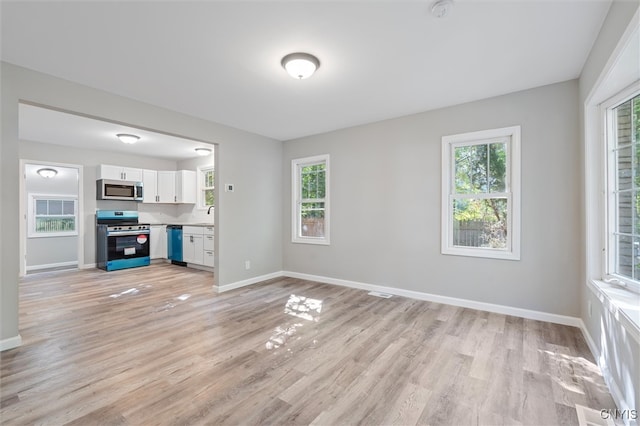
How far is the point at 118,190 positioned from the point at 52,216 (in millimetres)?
1887

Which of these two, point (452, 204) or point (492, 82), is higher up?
point (492, 82)

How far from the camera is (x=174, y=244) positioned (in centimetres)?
653

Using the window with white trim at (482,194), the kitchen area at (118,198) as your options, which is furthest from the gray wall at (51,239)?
the window with white trim at (482,194)

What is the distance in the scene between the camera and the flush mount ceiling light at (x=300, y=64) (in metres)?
2.43

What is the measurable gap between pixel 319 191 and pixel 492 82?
295cm

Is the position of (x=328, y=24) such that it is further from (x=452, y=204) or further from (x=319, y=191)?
(x=319, y=191)

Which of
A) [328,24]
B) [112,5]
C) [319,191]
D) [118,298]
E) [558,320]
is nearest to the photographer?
[112,5]

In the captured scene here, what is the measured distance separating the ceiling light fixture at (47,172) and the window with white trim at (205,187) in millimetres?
3242

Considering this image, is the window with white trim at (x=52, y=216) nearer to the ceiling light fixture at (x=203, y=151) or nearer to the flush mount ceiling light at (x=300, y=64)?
the ceiling light fixture at (x=203, y=151)

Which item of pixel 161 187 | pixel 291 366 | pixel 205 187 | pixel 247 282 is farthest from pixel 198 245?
pixel 291 366

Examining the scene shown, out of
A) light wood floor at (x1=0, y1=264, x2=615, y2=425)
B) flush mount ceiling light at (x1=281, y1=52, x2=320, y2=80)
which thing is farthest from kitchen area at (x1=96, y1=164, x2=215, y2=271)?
flush mount ceiling light at (x1=281, y1=52, x2=320, y2=80)

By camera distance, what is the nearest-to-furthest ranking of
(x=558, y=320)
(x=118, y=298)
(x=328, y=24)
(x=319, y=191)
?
(x=328, y=24)
(x=558, y=320)
(x=118, y=298)
(x=319, y=191)

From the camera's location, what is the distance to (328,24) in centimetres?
206

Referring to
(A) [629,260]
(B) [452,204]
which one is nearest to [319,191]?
(B) [452,204]
